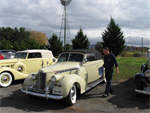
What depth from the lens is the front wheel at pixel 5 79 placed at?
7559 millimetres

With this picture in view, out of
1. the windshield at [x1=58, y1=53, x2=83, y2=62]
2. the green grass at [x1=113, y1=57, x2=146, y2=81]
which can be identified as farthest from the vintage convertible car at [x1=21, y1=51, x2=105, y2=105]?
the green grass at [x1=113, y1=57, x2=146, y2=81]

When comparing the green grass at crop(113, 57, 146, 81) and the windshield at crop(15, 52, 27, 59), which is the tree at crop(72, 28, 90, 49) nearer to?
the green grass at crop(113, 57, 146, 81)

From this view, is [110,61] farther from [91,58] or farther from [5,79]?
[5,79]

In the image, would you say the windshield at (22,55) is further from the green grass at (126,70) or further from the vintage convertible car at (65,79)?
the green grass at (126,70)

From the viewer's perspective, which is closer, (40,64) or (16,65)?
(16,65)

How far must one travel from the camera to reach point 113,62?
20.1 feet

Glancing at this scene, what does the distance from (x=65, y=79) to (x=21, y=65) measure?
4.42m

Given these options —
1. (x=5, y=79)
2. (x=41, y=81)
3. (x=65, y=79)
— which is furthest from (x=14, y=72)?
(x=65, y=79)

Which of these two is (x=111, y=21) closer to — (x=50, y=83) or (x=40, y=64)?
(x=40, y=64)

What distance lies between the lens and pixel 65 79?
5.08 metres

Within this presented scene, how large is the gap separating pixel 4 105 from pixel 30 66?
3963mm

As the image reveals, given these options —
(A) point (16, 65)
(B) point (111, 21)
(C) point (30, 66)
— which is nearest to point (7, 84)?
(A) point (16, 65)

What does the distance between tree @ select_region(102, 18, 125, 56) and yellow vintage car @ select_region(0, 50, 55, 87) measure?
18.5m

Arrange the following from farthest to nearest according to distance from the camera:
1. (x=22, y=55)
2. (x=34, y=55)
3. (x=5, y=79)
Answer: (x=34, y=55)
(x=22, y=55)
(x=5, y=79)
